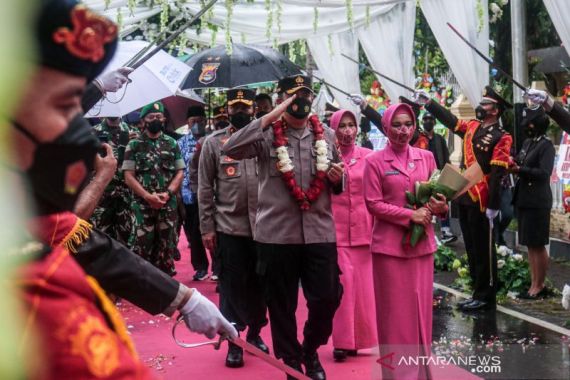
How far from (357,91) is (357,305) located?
9.50 metres

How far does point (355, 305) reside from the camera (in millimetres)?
7469

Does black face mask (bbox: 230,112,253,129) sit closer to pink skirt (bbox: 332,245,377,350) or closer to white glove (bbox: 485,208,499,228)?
pink skirt (bbox: 332,245,377,350)

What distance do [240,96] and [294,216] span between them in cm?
172

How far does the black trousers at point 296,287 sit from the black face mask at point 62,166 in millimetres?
4408

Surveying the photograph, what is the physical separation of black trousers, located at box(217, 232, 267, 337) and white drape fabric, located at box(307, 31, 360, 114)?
29.5 feet

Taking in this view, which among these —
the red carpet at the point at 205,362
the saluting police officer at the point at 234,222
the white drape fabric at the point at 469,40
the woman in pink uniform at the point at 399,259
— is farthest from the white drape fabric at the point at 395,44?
the woman in pink uniform at the point at 399,259

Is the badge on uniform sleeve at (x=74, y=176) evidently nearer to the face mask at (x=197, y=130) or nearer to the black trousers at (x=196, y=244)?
the black trousers at (x=196, y=244)

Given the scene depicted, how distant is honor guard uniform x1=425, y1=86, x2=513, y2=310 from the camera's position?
9.03m

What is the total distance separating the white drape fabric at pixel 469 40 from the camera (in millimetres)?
11148

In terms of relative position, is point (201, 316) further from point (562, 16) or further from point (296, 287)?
point (562, 16)

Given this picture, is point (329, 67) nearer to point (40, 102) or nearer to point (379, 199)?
point (379, 199)

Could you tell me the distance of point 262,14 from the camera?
13.9 m

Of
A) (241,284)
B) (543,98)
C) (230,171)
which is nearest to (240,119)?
(230,171)

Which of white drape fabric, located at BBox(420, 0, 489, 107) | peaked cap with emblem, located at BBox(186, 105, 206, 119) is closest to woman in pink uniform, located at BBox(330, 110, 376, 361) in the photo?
white drape fabric, located at BBox(420, 0, 489, 107)
